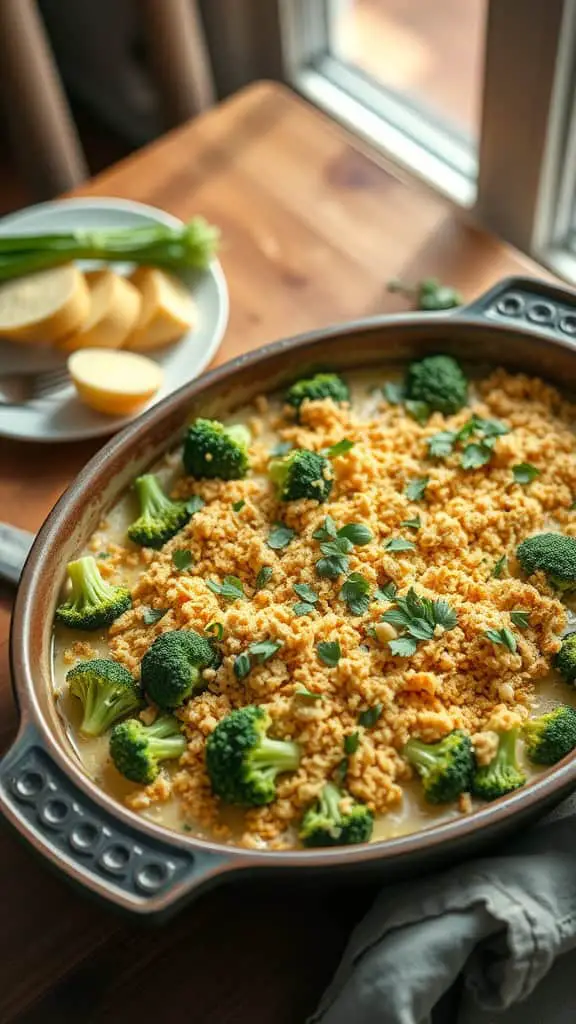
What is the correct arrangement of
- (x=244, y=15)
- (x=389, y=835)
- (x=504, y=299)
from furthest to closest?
1. (x=244, y=15)
2. (x=504, y=299)
3. (x=389, y=835)

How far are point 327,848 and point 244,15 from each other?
75.6 inches

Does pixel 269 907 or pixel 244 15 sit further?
pixel 244 15

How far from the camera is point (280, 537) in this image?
4.46 ft

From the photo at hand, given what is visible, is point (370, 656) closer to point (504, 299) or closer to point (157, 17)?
point (504, 299)

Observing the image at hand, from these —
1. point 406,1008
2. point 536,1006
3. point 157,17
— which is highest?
point 157,17

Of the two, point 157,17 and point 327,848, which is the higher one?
point 157,17

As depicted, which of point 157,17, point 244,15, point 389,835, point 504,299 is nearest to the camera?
point 389,835

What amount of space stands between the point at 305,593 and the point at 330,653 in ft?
0.29

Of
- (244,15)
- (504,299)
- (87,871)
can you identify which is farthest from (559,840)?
(244,15)

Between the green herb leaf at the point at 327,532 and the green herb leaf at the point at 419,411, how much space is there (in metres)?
0.23

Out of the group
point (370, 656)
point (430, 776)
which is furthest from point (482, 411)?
point (430, 776)

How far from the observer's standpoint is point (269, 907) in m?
1.24

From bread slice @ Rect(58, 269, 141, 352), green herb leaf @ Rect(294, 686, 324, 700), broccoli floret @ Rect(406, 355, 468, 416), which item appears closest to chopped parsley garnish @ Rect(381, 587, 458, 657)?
green herb leaf @ Rect(294, 686, 324, 700)

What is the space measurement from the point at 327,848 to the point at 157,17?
5.51ft
